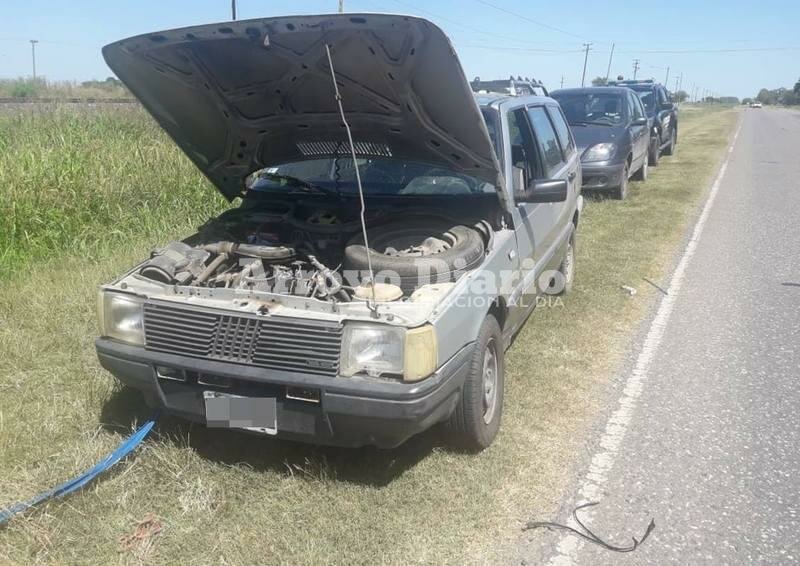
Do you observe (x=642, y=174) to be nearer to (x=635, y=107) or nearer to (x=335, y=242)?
(x=635, y=107)

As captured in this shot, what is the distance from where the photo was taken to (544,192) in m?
3.75

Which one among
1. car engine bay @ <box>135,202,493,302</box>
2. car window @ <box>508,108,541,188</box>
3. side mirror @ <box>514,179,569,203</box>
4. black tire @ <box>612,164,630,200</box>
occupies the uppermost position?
car window @ <box>508,108,541,188</box>

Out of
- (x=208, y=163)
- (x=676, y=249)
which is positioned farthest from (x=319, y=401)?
(x=676, y=249)

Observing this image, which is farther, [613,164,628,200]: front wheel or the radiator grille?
[613,164,628,200]: front wheel

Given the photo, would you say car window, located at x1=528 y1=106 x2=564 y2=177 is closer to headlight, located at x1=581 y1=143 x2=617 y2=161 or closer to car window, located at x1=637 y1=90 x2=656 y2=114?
headlight, located at x1=581 y1=143 x2=617 y2=161

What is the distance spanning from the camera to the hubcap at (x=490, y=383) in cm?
349

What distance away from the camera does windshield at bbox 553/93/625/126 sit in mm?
10859

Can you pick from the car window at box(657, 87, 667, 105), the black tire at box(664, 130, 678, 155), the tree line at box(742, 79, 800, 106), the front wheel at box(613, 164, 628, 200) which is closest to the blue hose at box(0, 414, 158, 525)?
the front wheel at box(613, 164, 628, 200)

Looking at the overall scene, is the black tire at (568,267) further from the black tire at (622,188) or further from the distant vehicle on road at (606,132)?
the black tire at (622,188)

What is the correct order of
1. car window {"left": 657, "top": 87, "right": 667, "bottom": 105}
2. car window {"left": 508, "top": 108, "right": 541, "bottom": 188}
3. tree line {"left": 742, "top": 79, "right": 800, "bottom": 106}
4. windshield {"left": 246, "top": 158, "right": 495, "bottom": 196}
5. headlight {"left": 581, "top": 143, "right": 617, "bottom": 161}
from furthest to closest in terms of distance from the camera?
tree line {"left": 742, "top": 79, "right": 800, "bottom": 106}, car window {"left": 657, "top": 87, "right": 667, "bottom": 105}, headlight {"left": 581, "top": 143, "right": 617, "bottom": 161}, car window {"left": 508, "top": 108, "right": 541, "bottom": 188}, windshield {"left": 246, "top": 158, "right": 495, "bottom": 196}

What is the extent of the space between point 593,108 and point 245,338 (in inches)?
382

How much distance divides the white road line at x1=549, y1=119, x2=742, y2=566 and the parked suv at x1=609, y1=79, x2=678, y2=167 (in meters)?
9.30

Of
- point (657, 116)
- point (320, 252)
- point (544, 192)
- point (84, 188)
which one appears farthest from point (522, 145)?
point (657, 116)

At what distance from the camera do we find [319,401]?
2762 millimetres
